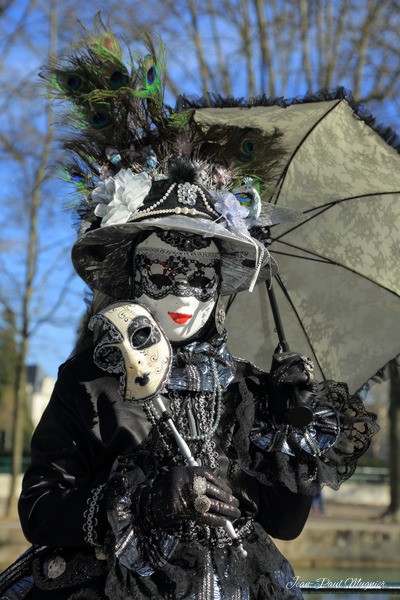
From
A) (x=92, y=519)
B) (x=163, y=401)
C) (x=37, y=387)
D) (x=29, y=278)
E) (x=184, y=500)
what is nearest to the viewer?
(x=184, y=500)

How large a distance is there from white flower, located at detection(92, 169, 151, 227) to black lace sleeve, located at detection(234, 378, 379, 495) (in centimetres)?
64

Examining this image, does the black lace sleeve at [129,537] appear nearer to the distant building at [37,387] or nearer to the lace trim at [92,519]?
the lace trim at [92,519]

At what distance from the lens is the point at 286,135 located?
10.1ft

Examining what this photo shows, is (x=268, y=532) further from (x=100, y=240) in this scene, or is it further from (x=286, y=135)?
(x=286, y=135)

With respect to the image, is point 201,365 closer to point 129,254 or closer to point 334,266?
point 129,254

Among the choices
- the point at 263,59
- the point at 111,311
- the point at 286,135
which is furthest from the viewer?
the point at 263,59

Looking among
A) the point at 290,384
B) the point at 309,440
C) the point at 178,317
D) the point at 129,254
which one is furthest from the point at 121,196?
the point at 309,440

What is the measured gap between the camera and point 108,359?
2.49 metres

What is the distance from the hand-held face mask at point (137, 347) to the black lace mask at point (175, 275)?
242 mm

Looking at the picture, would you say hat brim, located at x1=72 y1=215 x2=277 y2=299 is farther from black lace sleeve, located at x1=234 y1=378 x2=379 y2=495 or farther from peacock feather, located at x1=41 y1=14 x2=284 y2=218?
black lace sleeve, located at x1=234 y1=378 x2=379 y2=495

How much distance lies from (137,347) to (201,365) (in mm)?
353

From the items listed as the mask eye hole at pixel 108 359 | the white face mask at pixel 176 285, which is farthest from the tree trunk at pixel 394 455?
the mask eye hole at pixel 108 359

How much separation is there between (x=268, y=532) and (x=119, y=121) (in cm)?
141

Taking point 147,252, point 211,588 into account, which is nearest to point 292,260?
point 147,252
